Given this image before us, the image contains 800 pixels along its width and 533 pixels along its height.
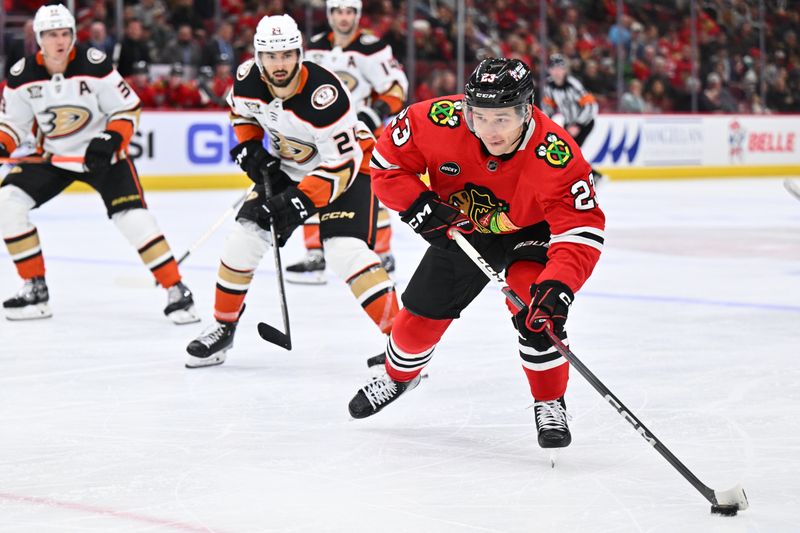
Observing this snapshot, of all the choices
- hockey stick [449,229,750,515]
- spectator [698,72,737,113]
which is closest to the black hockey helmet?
hockey stick [449,229,750,515]

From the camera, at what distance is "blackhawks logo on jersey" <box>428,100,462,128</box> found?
9.27ft

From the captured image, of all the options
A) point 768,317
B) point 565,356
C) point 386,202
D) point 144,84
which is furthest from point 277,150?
point 144,84

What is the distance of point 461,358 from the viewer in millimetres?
4090

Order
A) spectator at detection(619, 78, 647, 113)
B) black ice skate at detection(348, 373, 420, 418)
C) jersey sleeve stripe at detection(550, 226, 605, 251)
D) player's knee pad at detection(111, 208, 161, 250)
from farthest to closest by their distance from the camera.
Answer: spectator at detection(619, 78, 647, 113), player's knee pad at detection(111, 208, 161, 250), black ice skate at detection(348, 373, 420, 418), jersey sleeve stripe at detection(550, 226, 605, 251)

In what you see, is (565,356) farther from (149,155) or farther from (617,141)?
(617,141)

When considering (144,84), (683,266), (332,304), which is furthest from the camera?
(144,84)

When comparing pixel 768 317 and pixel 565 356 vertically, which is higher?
pixel 565 356

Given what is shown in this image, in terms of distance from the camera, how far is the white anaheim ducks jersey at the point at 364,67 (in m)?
6.52

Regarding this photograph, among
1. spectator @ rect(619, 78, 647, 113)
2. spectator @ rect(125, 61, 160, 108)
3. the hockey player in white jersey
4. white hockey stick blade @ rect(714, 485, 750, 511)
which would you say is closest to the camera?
white hockey stick blade @ rect(714, 485, 750, 511)

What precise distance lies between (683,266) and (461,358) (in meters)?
2.76

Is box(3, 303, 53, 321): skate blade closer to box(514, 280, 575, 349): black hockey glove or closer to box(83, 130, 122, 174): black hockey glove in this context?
box(83, 130, 122, 174): black hockey glove

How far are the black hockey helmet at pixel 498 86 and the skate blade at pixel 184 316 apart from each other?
91.7 inches

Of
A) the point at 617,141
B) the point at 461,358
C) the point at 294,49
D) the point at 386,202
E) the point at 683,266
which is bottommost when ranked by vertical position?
the point at 617,141

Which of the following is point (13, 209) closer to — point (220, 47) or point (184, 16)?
point (220, 47)
